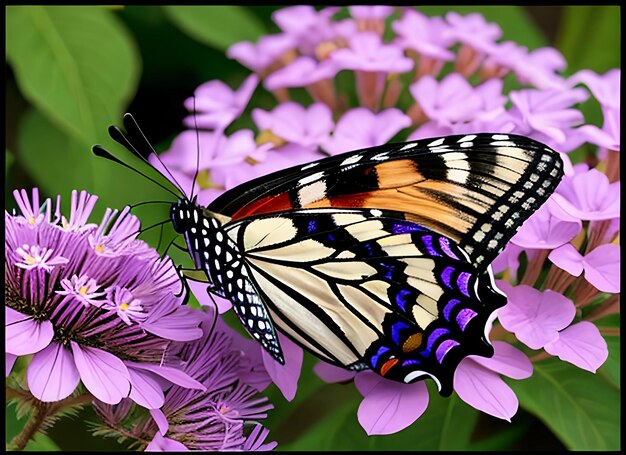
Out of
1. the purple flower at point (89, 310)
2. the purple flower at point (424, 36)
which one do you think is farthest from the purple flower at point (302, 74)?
the purple flower at point (89, 310)

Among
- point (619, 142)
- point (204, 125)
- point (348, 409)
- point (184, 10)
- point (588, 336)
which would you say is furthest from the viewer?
point (184, 10)

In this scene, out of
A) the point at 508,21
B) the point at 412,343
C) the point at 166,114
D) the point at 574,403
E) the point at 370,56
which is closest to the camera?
A: the point at 412,343

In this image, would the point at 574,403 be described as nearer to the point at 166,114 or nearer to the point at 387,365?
the point at 387,365

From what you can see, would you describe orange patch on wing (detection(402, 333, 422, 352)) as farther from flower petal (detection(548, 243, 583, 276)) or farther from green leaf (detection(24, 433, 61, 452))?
green leaf (detection(24, 433, 61, 452))

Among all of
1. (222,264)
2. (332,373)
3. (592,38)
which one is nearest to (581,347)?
(332,373)

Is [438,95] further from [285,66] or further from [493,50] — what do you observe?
[285,66]

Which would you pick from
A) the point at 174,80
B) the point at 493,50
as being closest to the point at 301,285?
the point at 493,50
